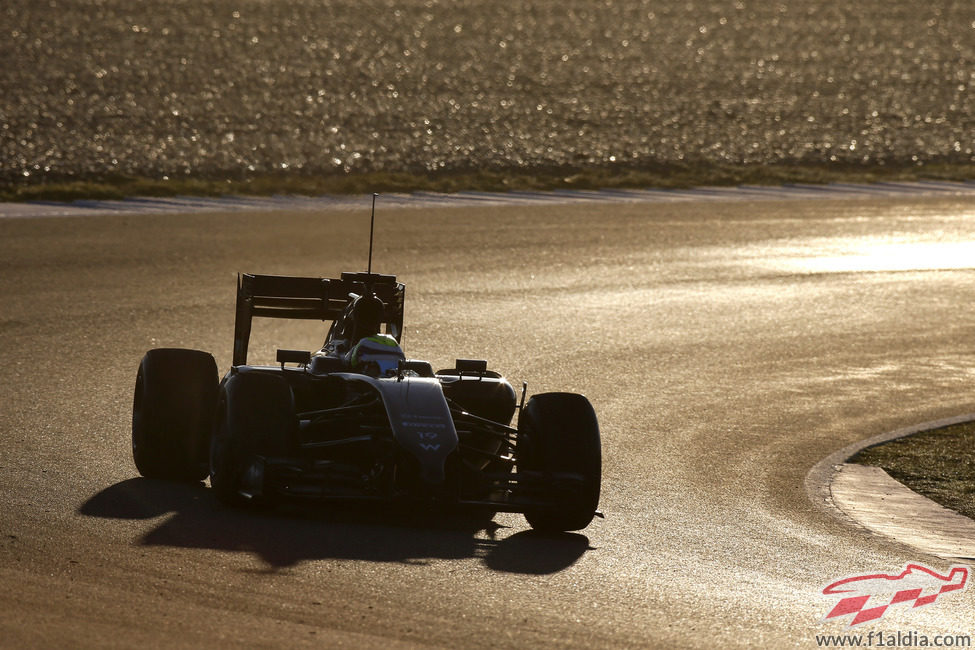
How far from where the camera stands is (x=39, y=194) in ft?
87.9

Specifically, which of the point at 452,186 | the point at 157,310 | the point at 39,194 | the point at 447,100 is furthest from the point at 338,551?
the point at 447,100

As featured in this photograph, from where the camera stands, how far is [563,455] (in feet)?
32.0

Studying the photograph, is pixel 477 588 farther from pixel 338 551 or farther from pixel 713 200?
pixel 713 200

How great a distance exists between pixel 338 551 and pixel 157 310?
35.4 ft

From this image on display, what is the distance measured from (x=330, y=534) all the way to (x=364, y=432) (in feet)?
2.48

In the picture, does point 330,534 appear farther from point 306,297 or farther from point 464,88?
point 464,88

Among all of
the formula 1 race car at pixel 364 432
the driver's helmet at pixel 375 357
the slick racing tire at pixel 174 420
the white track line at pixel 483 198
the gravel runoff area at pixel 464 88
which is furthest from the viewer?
the gravel runoff area at pixel 464 88

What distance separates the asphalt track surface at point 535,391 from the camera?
7879mm

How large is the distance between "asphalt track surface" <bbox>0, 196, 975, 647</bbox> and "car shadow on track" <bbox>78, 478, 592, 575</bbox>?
31mm

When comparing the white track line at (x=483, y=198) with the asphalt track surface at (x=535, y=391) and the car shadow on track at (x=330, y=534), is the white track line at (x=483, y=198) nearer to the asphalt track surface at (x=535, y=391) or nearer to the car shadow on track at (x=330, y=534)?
the asphalt track surface at (x=535, y=391)

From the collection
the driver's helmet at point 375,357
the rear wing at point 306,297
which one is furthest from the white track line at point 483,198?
the driver's helmet at point 375,357

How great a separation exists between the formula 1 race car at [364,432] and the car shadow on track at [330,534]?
187mm

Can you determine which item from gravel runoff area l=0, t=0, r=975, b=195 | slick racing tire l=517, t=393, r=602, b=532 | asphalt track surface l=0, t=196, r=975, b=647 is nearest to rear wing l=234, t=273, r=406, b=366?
asphalt track surface l=0, t=196, r=975, b=647

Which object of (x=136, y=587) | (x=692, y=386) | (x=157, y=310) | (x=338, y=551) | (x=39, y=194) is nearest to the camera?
(x=136, y=587)
